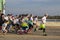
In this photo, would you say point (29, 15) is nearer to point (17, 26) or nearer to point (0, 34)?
point (17, 26)

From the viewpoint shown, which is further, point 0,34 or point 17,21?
point 17,21

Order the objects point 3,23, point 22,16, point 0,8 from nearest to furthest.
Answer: point 3,23 → point 22,16 → point 0,8

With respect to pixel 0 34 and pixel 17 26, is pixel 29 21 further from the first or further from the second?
pixel 0 34

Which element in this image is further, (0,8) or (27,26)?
(0,8)

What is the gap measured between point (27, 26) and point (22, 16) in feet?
4.62

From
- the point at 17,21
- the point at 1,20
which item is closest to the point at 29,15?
the point at 17,21

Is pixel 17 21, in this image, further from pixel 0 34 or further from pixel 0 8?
pixel 0 8

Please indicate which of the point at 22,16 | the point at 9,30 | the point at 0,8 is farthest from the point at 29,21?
the point at 0,8

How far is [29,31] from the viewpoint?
2755 cm

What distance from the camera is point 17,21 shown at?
91.5 feet

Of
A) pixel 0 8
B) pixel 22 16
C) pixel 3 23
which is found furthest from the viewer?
pixel 0 8

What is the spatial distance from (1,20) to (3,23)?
2.06 feet

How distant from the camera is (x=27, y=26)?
1036 inches

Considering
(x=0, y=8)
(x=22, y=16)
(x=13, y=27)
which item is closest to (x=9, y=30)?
(x=13, y=27)
